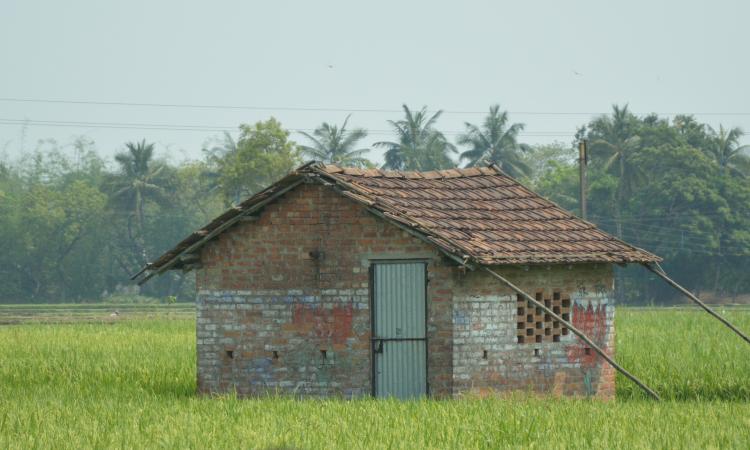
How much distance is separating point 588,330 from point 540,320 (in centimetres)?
113

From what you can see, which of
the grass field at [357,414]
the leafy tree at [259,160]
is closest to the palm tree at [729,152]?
the leafy tree at [259,160]

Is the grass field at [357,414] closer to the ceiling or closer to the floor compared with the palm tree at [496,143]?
closer to the floor

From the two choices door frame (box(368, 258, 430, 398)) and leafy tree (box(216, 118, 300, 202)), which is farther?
leafy tree (box(216, 118, 300, 202))

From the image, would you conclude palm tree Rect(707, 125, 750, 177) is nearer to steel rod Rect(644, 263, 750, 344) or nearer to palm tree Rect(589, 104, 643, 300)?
palm tree Rect(589, 104, 643, 300)

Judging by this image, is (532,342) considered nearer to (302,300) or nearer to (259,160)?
(302,300)

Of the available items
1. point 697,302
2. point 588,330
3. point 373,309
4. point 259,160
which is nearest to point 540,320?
point 588,330

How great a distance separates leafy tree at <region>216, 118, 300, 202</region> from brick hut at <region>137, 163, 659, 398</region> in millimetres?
40257

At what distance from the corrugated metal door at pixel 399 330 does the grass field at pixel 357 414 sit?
101 centimetres

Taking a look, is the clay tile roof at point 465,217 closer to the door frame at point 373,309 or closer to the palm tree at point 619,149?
the door frame at point 373,309

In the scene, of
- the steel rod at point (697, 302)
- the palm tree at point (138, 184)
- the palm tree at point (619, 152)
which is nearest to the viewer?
the steel rod at point (697, 302)

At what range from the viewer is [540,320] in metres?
17.8

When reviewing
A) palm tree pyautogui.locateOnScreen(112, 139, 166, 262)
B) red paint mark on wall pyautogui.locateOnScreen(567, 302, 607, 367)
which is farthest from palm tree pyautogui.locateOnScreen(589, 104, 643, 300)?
red paint mark on wall pyautogui.locateOnScreen(567, 302, 607, 367)

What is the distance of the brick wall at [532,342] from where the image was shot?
17.1m

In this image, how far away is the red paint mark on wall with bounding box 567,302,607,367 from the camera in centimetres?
1825
